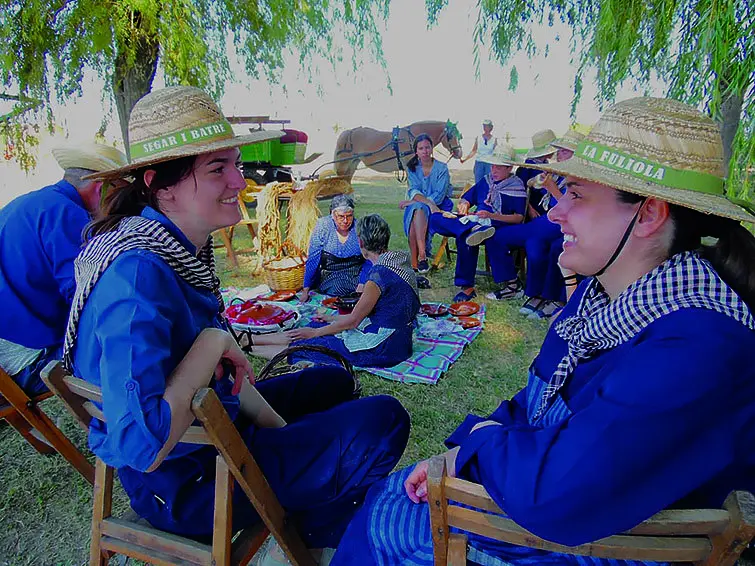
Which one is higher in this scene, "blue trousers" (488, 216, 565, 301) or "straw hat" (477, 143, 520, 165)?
"straw hat" (477, 143, 520, 165)

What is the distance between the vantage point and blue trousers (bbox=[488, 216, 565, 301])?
17.2 feet

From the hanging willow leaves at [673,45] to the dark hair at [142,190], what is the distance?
211cm

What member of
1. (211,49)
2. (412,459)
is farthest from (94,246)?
(211,49)

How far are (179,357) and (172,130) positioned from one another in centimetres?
81

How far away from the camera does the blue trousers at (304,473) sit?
1.46 meters

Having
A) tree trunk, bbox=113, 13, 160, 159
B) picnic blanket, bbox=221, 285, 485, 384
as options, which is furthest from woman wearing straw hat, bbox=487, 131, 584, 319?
tree trunk, bbox=113, 13, 160, 159

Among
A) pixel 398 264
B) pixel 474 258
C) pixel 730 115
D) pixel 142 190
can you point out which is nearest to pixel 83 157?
pixel 142 190

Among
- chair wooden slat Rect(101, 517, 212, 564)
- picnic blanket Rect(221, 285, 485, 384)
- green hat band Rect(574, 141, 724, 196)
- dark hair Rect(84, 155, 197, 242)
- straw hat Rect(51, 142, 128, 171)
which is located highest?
green hat band Rect(574, 141, 724, 196)

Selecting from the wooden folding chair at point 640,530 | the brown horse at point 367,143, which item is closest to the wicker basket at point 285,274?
the wooden folding chair at point 640,530

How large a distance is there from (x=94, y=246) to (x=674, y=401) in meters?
1.54

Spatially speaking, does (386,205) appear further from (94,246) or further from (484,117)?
(94,246)

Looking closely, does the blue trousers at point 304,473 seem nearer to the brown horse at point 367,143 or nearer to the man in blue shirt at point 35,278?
the man in blue shirt at point 35,278

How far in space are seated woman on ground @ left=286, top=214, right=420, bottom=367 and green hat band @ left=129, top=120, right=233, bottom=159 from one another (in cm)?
233

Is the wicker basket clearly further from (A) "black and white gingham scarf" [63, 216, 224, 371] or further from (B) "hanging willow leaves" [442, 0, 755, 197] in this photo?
(A) "black and white gingham scarf" [63, 216, 224, 371]
